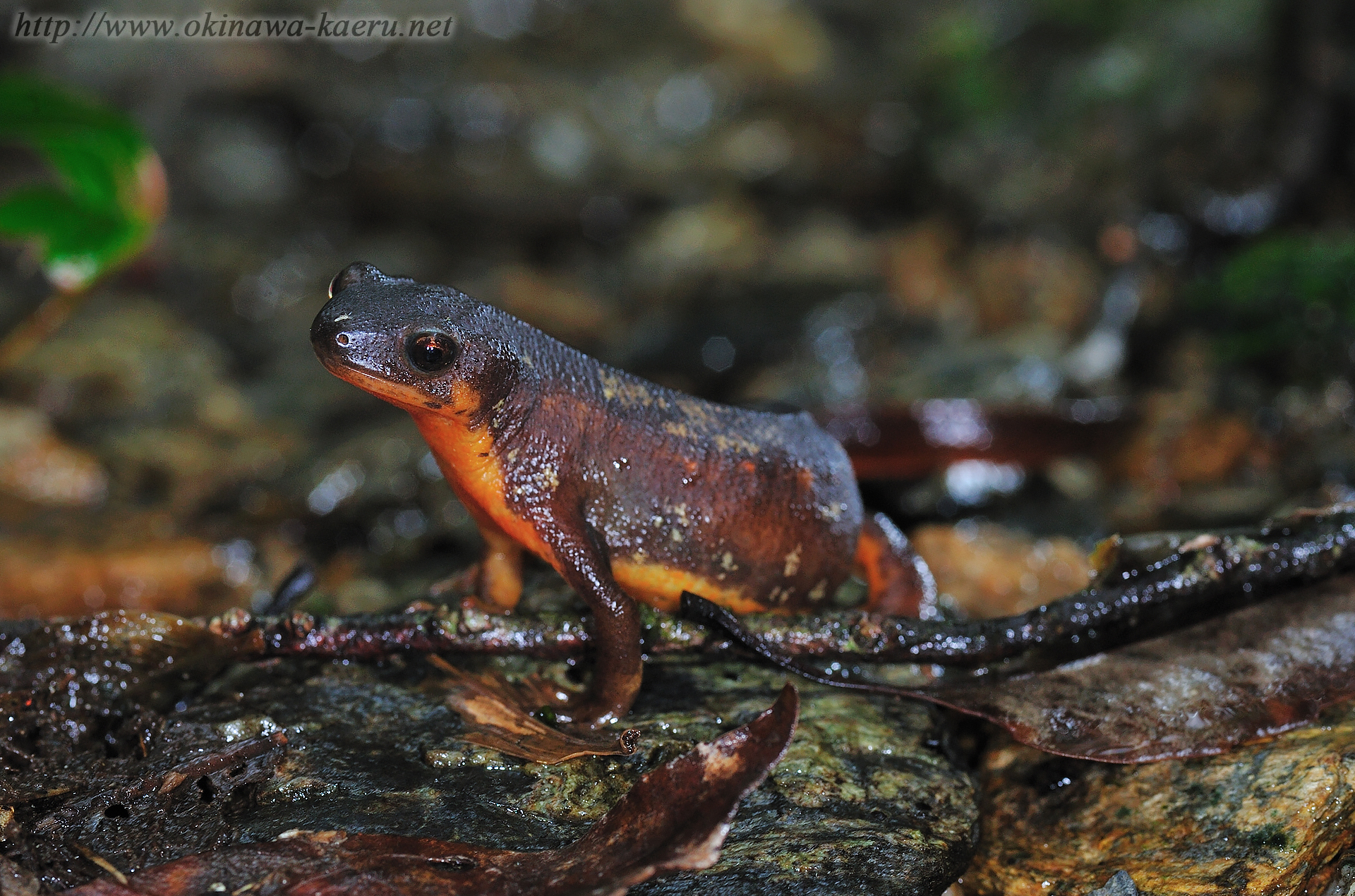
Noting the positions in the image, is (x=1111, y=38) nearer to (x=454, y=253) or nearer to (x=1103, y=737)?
(x=454, y=253)

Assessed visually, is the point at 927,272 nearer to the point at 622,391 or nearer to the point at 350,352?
the point at 622,391

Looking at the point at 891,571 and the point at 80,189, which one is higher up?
the point at 80,189

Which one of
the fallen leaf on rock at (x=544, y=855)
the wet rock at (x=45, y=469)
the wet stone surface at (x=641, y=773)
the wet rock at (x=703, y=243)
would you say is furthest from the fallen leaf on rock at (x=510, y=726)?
the wet rock at (x=703, y=243)

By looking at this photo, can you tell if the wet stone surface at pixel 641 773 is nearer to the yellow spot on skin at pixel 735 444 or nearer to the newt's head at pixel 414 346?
the yellow spot on skin at pixel 735 444

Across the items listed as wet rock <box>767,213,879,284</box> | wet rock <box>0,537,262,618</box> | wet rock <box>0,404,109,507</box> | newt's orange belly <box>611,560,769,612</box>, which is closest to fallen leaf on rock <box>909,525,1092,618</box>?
newt's orange belly <box>611,560,769,612</box>

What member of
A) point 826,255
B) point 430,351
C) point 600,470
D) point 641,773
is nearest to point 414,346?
point 430,351

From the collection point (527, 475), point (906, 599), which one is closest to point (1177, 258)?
point (906, 599)
